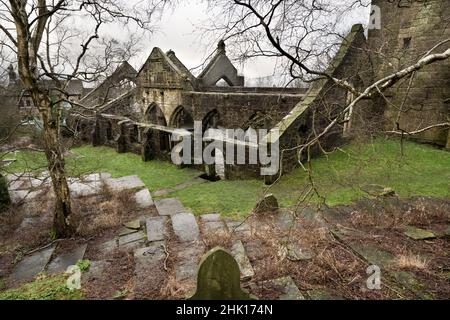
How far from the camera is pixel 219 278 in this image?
11.3 feet

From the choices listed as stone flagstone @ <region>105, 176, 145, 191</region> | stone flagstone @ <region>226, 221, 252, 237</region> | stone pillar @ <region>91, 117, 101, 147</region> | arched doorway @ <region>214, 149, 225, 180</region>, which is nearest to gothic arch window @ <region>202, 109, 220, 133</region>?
arched doorway @ <region>214, 149, 225, 180</region>

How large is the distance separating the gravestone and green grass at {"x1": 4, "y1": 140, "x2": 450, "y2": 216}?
2.93 m

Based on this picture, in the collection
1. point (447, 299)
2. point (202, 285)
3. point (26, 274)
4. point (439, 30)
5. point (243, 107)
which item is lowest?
point (26, 274)

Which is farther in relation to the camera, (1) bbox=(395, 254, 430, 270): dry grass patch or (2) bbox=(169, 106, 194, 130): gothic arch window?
(2) bbox=(169, 106, 194, 130): gothic arch window

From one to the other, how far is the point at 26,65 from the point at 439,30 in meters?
12.5

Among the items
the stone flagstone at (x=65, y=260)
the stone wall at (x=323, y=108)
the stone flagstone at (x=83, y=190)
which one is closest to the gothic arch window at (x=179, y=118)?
the stone flagstone at (x=83, y=190)

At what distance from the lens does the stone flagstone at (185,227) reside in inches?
224

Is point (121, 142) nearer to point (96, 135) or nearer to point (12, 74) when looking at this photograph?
point (96, 135)

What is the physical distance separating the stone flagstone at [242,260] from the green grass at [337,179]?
1.70 m

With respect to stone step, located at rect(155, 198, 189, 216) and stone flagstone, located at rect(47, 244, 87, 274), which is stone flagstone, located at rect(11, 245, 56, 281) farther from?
stone step, located at rect(155, 198, 189, 216)

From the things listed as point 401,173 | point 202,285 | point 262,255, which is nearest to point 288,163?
point 401,173

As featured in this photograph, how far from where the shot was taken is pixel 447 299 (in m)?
3.57

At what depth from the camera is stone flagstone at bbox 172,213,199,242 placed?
5688mm
